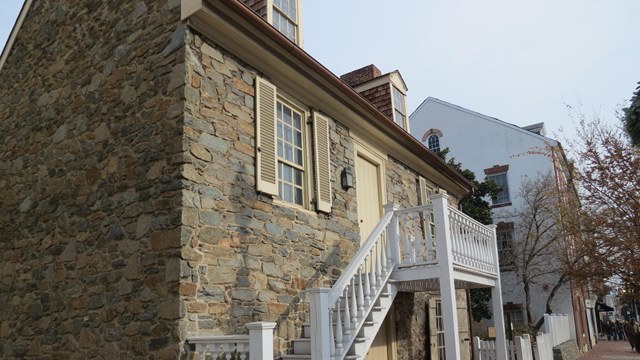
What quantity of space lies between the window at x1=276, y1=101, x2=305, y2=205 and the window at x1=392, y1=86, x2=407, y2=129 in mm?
5388

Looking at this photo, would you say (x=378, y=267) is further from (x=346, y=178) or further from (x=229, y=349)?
(x=229, y=349)

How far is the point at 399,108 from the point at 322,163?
5.64 meters

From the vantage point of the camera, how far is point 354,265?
6.50 meters

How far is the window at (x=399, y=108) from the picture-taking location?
511 inches

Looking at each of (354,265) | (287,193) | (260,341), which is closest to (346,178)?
(287,193)

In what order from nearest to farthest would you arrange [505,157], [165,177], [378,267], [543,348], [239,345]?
1. [239,345]
2. [165,177]
3. [378,267]
4. [543,348]
5. [505,157]

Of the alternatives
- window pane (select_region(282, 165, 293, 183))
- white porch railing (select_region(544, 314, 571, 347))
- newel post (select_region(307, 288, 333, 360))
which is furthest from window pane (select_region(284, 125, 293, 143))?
white porch railing (select_region(544, 314, 571, 347))

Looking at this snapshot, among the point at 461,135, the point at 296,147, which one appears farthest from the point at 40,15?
the point at 461,135

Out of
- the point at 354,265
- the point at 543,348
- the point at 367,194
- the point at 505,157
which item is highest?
the point at 505,157

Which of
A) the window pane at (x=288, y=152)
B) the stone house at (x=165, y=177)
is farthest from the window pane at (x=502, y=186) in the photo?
the window pane at (x=288, y=152)

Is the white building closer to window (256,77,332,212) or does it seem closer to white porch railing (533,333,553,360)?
white porch railing (533,333,553,360)

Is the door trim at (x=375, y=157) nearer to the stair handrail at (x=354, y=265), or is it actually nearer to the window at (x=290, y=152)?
the window at (x=290, y=152)

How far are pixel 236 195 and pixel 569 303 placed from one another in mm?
20835

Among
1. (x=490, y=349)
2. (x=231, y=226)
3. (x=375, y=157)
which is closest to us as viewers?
(x=231, y=226)
